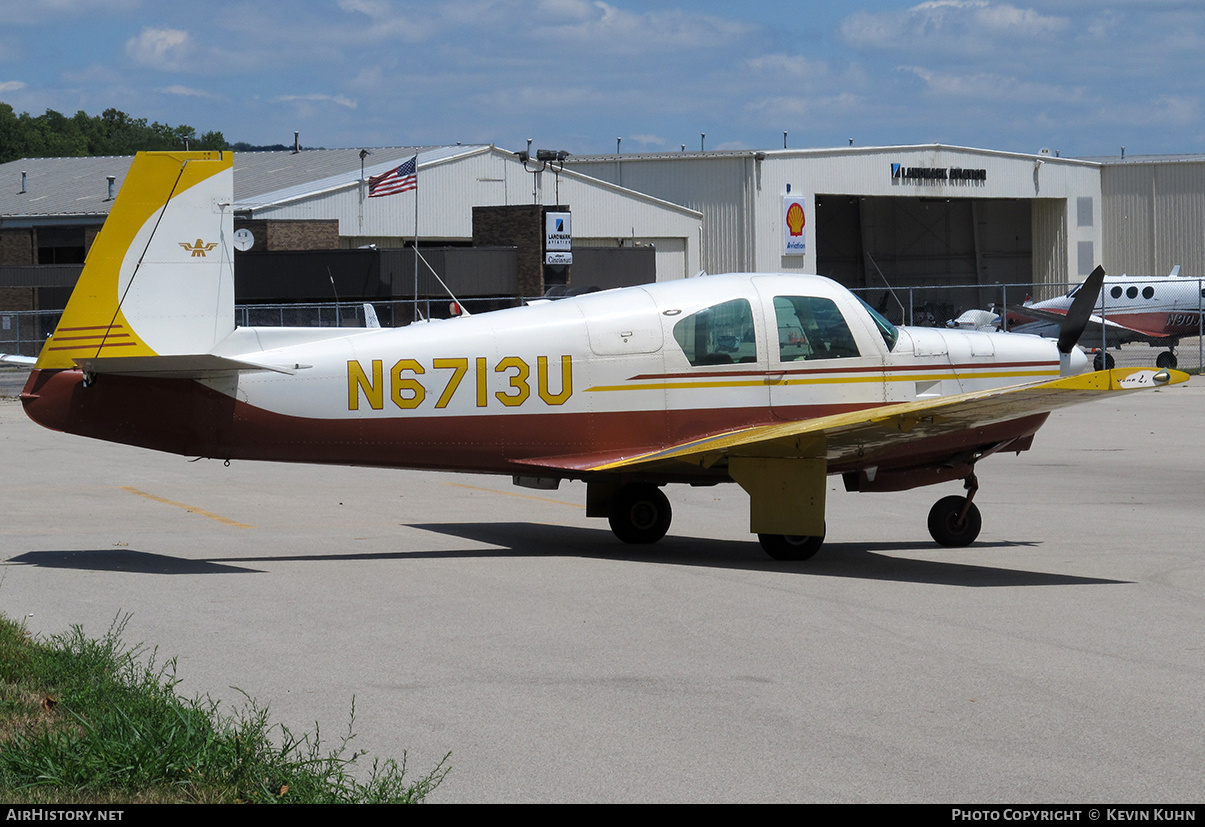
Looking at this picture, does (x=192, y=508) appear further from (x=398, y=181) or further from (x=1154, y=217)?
(x=1154, y=217)

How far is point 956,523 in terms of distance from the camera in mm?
11305

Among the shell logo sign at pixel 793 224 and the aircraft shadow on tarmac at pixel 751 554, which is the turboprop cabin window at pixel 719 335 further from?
the shell logo sign at pixel 793 224

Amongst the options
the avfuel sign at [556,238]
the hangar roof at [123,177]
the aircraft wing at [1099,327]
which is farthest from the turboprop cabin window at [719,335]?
the hangar roof at [123,177]

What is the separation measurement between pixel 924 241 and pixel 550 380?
68.1 metres

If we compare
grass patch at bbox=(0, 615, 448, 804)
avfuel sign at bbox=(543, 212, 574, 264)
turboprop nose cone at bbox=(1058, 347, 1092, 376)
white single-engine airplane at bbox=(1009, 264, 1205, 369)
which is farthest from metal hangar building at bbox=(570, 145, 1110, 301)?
grass patch at bbox=(0, 615, 448, 804)

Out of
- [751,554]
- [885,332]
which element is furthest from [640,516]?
[885,332]

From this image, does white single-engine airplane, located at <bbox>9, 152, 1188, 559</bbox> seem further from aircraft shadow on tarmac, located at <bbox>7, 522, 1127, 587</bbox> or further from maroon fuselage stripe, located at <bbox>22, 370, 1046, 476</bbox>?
aircraft shadow on tarmac, located at <bbox>7, 522, 1127, 587</bbox>

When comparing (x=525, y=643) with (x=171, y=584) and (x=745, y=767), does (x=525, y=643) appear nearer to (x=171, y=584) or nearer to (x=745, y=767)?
(x=745, y=767)

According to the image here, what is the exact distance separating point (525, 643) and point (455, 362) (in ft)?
11.3

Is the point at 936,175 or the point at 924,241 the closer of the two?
the point at 936,175

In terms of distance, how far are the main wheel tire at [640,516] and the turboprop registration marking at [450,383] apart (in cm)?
145

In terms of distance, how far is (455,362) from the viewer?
10.4 meters

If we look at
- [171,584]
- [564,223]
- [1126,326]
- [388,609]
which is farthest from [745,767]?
[564,223]

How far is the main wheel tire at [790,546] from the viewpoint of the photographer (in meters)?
10.5
